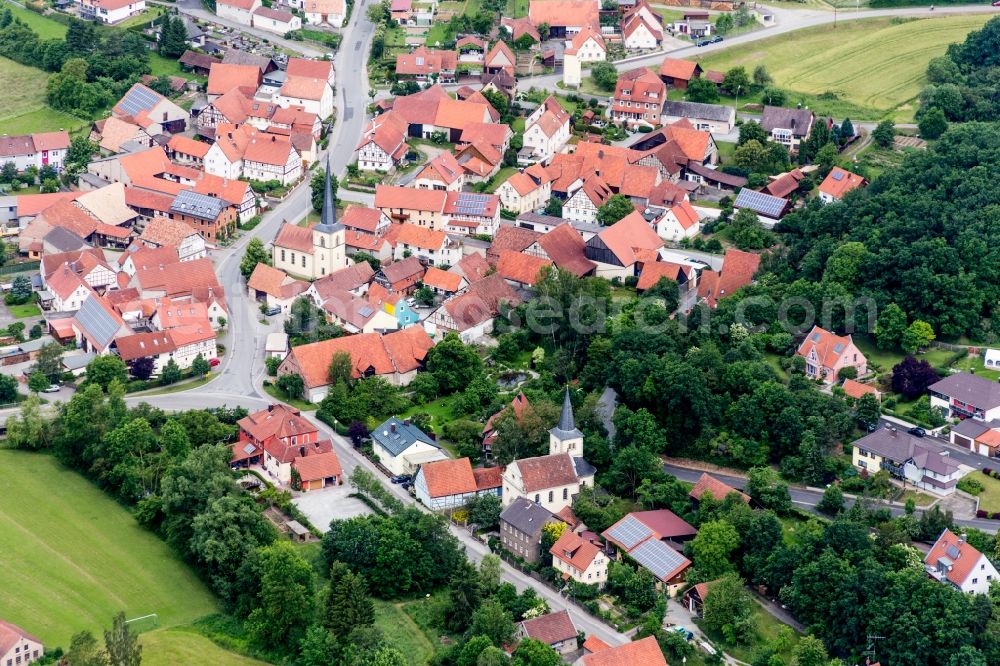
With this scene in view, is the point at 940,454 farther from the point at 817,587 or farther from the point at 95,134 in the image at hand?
the point at 95,134

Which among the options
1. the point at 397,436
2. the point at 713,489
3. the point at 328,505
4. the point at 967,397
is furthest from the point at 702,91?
the point at 328,505

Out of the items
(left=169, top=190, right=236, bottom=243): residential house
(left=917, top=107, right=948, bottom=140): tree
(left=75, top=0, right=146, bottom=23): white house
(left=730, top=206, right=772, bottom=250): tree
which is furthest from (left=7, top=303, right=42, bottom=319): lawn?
(left=917, top=107, right=948, bottom=140): tree

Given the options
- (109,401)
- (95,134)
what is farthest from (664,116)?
(109,401)

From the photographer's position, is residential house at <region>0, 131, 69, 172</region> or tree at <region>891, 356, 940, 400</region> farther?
residential house at <region>0, 131, 69, 172</region>

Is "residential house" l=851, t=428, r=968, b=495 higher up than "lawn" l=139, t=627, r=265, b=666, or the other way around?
"residential house" l=851, t=428, r=968, b=495

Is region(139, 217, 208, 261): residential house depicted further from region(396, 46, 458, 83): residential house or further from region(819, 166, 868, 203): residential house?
region(819, 166, 868, 203): residential house

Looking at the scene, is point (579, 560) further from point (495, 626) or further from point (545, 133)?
point (545, 133)

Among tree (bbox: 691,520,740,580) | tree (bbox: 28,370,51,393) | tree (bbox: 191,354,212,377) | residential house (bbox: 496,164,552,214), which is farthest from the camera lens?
residential house (bbox: 496,164,552,214)

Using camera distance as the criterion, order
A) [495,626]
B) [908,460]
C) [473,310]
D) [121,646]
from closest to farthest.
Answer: [121,646], [495,626], [908,460], [473,310]
